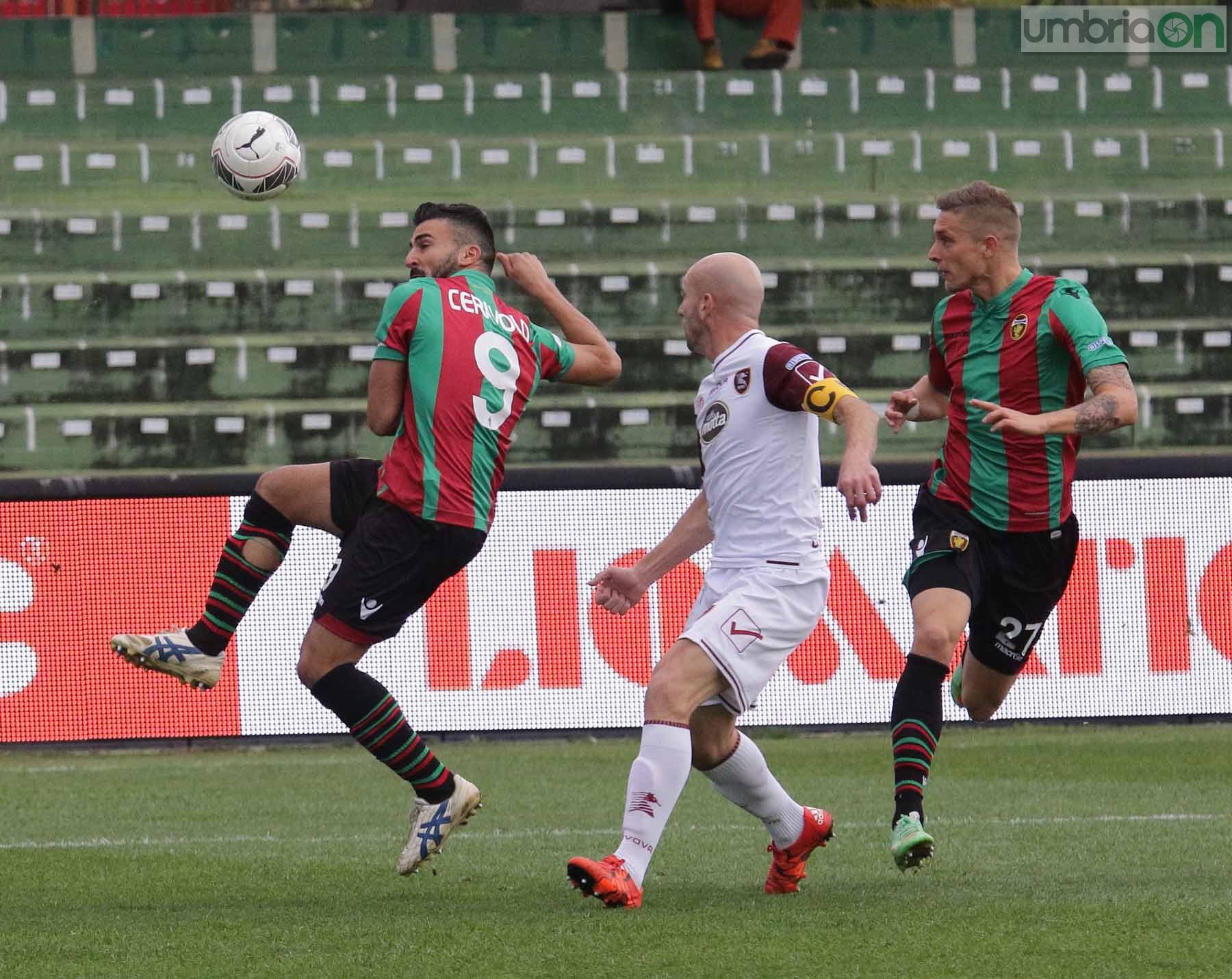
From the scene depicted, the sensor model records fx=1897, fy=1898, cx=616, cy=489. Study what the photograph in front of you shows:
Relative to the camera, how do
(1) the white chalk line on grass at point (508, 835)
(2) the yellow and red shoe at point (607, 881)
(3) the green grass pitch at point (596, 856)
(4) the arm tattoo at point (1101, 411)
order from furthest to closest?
1. (1) the white chalk line on grass at point (508, 835)
2. (4) the arm tattoo at point (1101, 411)
3. (2) the yellow and red shoe at point (607, 881)
4. (3) the green grass pitch at point (596, 856)

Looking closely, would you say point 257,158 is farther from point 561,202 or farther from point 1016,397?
point 561,202

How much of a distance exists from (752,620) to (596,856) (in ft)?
5.22

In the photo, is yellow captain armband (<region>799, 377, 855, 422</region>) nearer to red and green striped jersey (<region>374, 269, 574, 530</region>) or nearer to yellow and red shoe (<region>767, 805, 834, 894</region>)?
red and green striped jersey (<region>374, 269, 574, 530</region>)

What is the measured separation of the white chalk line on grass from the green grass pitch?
21mm

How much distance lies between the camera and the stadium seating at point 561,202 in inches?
523

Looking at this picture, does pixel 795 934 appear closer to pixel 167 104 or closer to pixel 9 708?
pixel 9 708

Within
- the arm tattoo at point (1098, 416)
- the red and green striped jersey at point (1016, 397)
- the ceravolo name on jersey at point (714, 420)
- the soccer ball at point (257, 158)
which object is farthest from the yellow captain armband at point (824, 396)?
the soccer ball at point (257, 158)

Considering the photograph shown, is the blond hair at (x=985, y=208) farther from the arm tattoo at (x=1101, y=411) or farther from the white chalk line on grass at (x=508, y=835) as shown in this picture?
the white chalk line on grass at (x=508, y=835)

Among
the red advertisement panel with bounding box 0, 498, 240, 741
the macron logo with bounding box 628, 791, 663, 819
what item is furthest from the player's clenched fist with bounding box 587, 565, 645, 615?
the red advertisement panel with bounding box 0, 498, 240, 741

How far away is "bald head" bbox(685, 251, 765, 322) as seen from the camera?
17.1ft

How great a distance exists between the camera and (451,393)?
549 cm

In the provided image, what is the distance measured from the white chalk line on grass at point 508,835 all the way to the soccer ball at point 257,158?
2.30 meters

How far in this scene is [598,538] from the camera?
944 cm

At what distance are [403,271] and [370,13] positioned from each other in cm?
321
